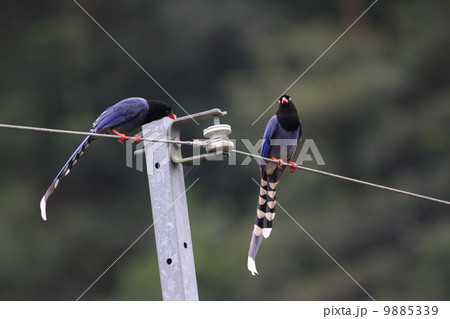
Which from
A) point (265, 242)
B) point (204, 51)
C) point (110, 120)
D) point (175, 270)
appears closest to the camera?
point (175, 270)

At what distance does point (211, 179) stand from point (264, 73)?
2547mm

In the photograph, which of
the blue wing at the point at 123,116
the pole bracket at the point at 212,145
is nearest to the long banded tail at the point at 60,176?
the blue wing at the point at 123,116

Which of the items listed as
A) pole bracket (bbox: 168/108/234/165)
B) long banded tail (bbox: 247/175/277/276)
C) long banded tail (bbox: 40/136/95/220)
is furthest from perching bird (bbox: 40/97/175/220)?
pole bracket (bbox: 168/108/234/165)

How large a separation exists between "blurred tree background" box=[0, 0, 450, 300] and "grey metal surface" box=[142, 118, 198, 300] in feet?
37.8

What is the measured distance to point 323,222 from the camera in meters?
19.5

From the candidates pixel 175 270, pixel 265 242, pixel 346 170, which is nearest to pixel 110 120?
pixel 175 270

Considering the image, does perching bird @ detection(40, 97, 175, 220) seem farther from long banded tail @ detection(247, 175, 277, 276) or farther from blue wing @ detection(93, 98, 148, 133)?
long banded tail @ detection(247, 175, 277, 276)

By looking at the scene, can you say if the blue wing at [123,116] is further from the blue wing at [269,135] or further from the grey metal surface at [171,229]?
the grey metal surface at [171,229]

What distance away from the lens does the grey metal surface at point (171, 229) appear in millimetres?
6812

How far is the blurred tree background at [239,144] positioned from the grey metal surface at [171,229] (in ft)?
37.8

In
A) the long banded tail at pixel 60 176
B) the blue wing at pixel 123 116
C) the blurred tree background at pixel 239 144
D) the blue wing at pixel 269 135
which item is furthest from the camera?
the blurred tree background at pixel 239 144

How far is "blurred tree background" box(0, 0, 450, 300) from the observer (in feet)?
62.6

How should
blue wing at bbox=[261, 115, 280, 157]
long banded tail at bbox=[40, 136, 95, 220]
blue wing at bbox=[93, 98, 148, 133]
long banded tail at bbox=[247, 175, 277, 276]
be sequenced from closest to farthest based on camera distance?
long banded tail at bbox=[40, 136, 95, 220] < long banded tail at bbox=[247, 175, 277, 276] < blue wing at bbox=[93, 98, 148, 133] < blue wing at bbox=[261, 115, 280, 157]

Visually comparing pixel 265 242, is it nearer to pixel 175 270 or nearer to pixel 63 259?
pixel 63 259
